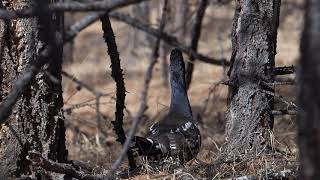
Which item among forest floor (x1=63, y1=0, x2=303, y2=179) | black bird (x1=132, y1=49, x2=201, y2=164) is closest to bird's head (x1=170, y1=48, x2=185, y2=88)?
black bird (x1=132, y1=49, x2=201, y2=164)

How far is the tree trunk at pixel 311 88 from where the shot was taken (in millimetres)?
2615

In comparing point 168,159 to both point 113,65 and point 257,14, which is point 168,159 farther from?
point 257,14

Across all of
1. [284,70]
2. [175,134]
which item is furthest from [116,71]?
[284,70]

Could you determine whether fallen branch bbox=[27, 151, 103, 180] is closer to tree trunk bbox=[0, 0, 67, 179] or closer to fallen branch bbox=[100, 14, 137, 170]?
tree trunk bbox=[0, 0, 67, 179]

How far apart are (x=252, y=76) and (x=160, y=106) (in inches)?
250

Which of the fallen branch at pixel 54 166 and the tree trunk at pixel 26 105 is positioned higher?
the tree trunk at pixel 26 105

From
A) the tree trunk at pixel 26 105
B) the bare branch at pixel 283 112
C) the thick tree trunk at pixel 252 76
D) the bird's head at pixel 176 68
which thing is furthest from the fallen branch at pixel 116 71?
the bare branch at pixel 283 112

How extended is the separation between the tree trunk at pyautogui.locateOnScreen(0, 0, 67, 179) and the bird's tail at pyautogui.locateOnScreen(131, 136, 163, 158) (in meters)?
0.65

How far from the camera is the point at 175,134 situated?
591 centimetres

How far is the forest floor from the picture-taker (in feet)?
16.8

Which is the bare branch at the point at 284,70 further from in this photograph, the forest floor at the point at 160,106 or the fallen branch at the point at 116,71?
the fallen branch at the point at 116,71

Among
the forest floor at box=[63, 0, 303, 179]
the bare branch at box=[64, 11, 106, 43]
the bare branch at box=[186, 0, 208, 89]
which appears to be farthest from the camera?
the bare branch at box=[186, 0, 208, 89]

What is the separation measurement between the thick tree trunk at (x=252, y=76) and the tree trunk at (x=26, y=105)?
135 cm

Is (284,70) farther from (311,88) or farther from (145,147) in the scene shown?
(311,88)
